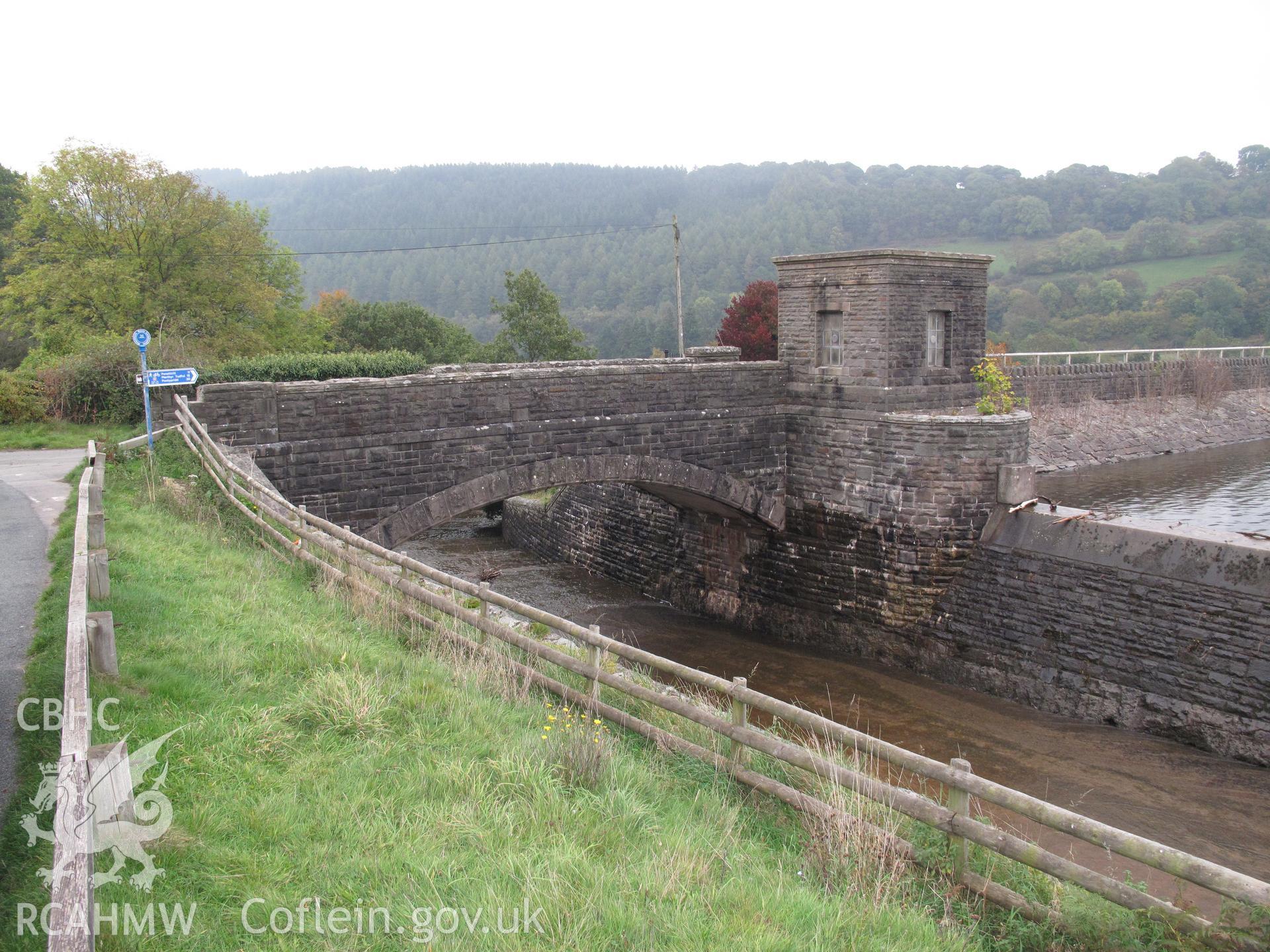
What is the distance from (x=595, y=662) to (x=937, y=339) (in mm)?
12015

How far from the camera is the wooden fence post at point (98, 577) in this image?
7.00 m

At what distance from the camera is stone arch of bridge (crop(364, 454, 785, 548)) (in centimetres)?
1383

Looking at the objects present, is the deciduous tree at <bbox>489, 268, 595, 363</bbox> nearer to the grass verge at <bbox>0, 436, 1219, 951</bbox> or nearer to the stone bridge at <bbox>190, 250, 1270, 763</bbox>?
the stone bridge at <bbox>190, 250, 1270, 763</bbox>

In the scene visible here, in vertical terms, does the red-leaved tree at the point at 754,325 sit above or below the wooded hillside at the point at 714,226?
below

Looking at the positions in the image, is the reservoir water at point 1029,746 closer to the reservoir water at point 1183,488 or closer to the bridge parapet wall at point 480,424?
the bridge parapet wall at point 480,424

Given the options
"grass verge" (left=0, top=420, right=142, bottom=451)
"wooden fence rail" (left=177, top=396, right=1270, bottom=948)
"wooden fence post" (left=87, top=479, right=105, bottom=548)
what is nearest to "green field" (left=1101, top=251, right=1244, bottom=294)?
"grass verge" (left=0, top=420, right=142, bottom=451)

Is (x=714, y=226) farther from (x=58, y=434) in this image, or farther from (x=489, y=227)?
(x=58, y=434)

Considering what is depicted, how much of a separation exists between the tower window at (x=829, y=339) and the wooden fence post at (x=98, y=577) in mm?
12457

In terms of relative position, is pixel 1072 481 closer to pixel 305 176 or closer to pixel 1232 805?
pixel 1232 805

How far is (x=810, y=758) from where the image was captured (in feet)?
17.5

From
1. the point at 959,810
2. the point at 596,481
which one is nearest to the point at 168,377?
the point at 596,481

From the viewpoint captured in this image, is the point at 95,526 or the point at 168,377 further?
the point at 168,377

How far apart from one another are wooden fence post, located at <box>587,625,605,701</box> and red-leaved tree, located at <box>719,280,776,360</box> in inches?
1252

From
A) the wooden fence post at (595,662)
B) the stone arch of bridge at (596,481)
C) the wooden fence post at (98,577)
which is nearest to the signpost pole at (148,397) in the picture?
the stone arch of bridge at (596,481)
